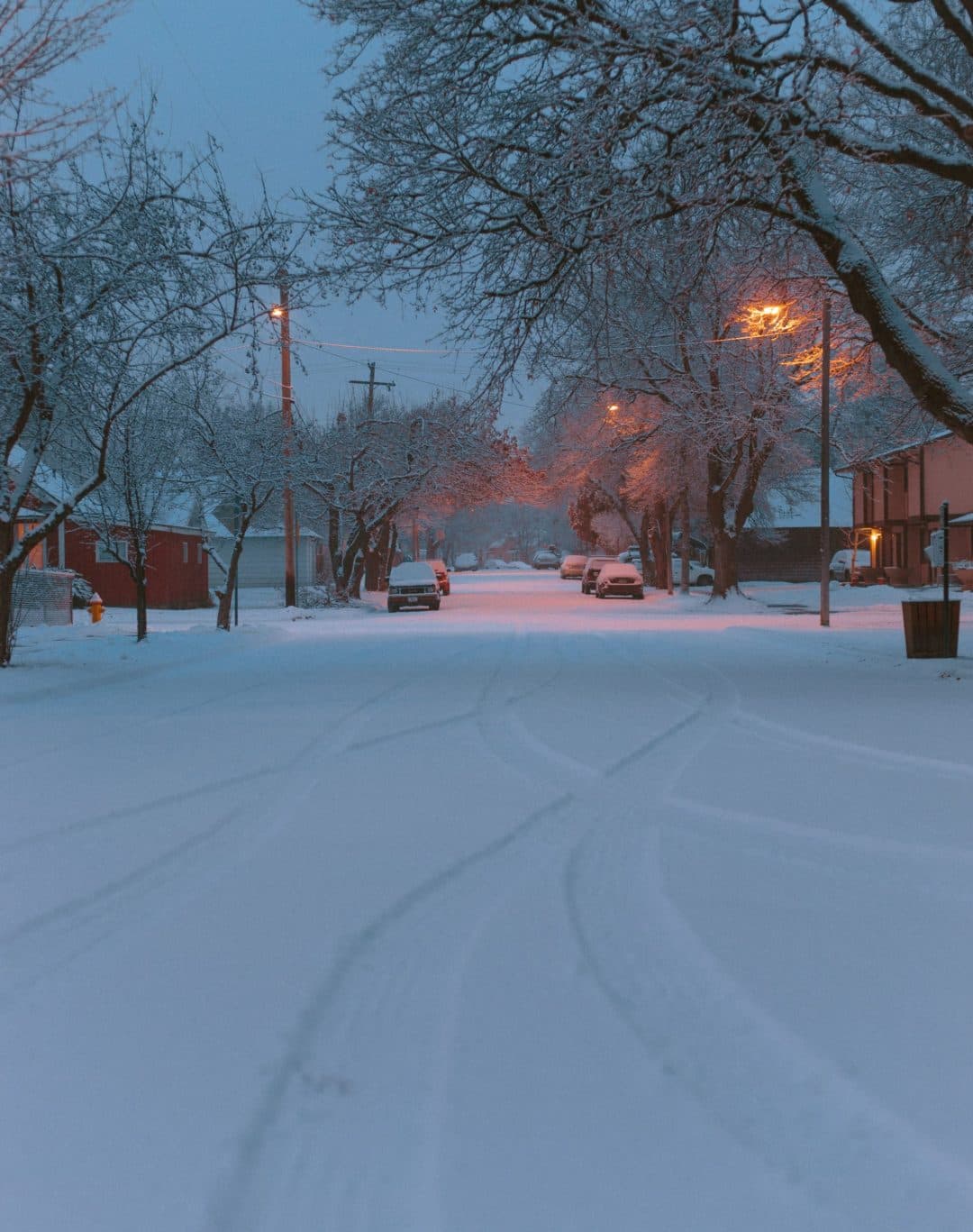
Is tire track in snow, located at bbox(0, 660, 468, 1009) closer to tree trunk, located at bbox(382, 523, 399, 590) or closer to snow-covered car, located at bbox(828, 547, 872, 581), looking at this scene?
tree trunk, located at bbox(382, 523, 399, 590)

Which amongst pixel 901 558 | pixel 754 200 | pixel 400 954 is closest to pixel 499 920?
pixel 400 954

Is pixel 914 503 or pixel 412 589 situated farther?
pixel 914 503

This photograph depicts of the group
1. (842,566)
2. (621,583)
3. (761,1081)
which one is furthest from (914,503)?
(761,1081)

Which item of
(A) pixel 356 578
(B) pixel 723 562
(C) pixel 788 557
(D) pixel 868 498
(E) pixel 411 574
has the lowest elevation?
(A) pixel 356 578

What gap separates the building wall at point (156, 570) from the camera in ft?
123

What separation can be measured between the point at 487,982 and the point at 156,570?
36902 mm

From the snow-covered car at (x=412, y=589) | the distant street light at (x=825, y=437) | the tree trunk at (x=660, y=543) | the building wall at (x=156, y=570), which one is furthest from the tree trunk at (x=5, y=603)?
the tree trunk at (x=660, y=543)

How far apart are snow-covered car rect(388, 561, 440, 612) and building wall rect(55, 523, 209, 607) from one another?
7.55 meters

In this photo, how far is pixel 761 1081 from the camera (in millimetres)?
3223

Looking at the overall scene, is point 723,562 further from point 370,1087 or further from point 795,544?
point 370,1087

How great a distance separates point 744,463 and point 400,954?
35563mm

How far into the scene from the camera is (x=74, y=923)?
471 centimetres

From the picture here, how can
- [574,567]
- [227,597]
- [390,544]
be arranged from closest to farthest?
[227,597], [390,544], [574,567]

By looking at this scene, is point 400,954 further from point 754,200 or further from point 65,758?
point 754,200
